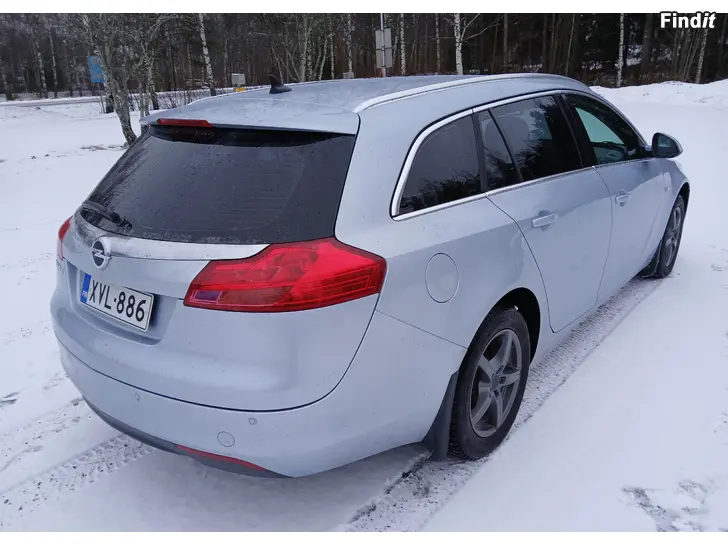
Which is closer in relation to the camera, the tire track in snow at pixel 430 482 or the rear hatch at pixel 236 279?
the rear hatch at pixel 236 279

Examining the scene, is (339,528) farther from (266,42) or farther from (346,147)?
(266,42)

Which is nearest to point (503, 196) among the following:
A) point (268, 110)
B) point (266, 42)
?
point (268, 110)

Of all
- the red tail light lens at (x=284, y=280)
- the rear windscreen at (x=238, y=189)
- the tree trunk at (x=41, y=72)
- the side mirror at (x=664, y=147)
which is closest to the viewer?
the red tail light lens at (x=284, y=280)

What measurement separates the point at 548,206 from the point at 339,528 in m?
1.76

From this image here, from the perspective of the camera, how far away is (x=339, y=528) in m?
2.33

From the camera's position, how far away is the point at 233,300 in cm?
187

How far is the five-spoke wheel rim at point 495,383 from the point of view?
258cm

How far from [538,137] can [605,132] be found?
1.06 meters

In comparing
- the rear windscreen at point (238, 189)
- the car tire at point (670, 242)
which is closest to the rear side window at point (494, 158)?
the rear windscreen at point (238, 189)

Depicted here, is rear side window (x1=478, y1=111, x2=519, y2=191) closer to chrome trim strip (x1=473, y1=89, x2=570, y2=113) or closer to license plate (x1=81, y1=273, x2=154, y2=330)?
chrome trim strip (x1=473, y1=89, x2=570, y2=113)

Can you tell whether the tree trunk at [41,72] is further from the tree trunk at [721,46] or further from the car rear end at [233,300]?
the car rear end at [233,300]

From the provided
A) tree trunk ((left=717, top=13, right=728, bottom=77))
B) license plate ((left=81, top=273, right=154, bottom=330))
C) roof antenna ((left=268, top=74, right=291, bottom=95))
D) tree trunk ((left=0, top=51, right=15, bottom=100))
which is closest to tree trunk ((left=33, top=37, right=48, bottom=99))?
tree trunk ((left=0, top=51, right=15, bottom=100))

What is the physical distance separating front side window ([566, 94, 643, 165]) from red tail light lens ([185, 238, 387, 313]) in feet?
6.98

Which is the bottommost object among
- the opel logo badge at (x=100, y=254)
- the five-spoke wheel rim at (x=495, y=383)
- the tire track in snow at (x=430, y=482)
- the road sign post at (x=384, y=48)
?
the tire track in snow at (x=430, y=482)
